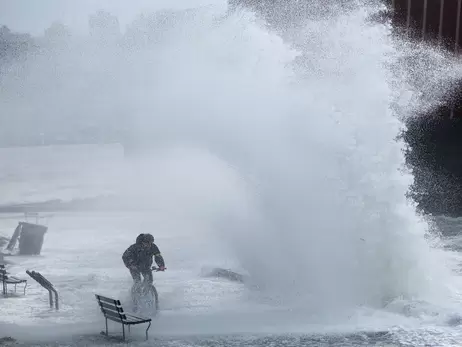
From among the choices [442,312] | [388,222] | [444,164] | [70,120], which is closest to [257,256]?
[388,222]

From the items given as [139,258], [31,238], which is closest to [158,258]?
[139,258]

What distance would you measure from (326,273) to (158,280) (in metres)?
3.04

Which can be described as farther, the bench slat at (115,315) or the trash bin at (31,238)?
the trash bin at (31,238)

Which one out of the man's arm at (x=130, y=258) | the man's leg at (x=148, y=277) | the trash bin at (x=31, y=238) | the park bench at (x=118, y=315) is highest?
the trash bin at (x=31, y=238)

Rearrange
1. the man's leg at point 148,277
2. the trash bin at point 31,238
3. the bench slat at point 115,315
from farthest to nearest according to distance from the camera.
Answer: the trash bin at point 31,238 → the man's leg at point 148,277 → the bench slat at point 115,315

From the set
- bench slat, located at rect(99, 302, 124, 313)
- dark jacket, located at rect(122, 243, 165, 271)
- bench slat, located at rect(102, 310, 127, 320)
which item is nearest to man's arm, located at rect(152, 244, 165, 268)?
dark jacket, located at rect(122, 243, 165, 271)

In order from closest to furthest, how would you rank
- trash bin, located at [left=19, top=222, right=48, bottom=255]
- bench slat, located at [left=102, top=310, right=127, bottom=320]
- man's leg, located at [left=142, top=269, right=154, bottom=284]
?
bench slat, located at [left=102, top=310, right=127, bottom=320] → man's leg, located at [left=142, top=269, right=154, bottom=284] → trash bin, located at [left=19, top=222, right=48, bottom=255]

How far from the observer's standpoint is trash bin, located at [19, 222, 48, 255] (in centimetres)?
1558

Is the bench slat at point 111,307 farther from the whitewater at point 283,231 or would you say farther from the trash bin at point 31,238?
the trash bin at point 31,238

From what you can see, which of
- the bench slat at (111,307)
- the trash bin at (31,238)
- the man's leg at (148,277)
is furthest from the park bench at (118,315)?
the trash bin at (31,238)

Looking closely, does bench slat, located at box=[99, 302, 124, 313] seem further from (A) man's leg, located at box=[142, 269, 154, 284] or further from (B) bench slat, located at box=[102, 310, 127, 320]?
(A) man's leg, located at box=[142, 269, 154, 284]

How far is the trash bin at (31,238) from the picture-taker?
1558cm

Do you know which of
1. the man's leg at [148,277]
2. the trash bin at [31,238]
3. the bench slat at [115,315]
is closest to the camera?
the bench slat at [115,315]

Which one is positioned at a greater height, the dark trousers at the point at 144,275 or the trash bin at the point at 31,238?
the trash bin at the point at 31,238
